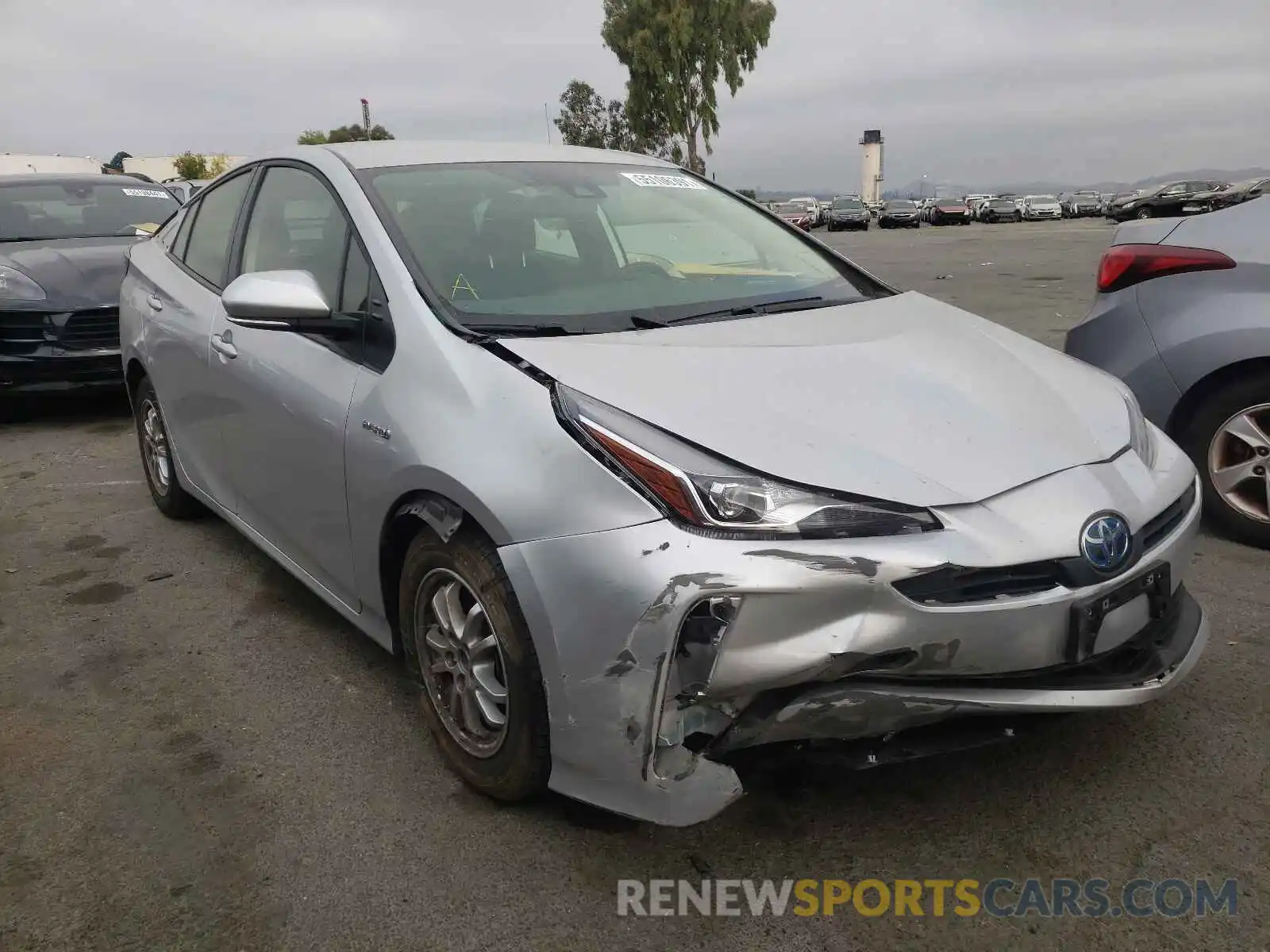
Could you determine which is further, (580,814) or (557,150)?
(557,150)

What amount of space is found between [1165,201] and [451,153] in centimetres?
4386

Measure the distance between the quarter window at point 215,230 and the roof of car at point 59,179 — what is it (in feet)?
15.8

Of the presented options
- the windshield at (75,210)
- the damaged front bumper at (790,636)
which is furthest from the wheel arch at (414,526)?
the windshield at (75,210)

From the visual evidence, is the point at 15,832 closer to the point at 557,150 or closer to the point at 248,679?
the point at 248,679

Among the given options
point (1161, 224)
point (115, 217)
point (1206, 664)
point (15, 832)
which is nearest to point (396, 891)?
point (15, 832)

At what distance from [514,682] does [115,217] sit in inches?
290

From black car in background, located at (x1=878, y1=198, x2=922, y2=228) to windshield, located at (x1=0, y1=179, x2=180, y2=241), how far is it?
130ft

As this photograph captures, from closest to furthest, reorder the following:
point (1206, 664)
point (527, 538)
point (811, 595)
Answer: point (811, 595) < point (527, 538) < point (1206, 664)

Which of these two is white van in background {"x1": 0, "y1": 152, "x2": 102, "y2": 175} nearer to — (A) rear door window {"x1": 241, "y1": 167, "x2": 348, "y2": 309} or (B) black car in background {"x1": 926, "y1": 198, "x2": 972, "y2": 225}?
(B) black car in background {"x1": 926, "y1": 198, "x2": 972, "y2": 225}

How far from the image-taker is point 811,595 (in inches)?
73.2

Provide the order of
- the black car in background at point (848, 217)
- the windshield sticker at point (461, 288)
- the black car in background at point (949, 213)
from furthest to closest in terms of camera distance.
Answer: the black car in background at point (949, 213), the black car in background at point (848, 217), the windshield sticker at point (461, 288)

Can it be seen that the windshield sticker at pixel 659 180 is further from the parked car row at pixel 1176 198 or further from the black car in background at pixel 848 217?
the black car in background at pixel 848 217

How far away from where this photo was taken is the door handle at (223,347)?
3.34m

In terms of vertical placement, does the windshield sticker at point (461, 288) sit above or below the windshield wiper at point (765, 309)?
above
